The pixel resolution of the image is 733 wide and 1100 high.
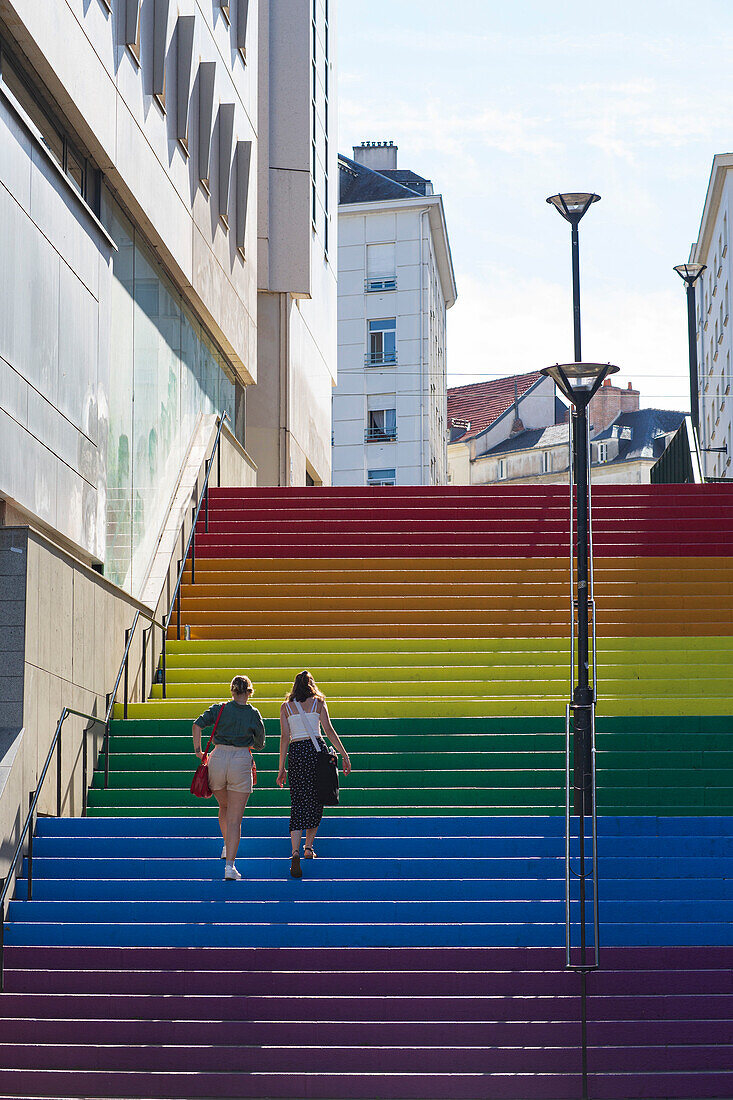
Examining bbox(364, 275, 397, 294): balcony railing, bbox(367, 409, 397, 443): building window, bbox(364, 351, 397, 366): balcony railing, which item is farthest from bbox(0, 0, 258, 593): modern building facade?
bbox(364, 275, 397, 294): balcony railing

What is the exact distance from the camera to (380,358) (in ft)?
211

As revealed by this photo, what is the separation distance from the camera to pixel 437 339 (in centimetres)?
6938

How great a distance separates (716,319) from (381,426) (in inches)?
538

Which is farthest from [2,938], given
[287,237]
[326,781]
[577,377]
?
[287,237]

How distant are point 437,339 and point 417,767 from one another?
57257 mm

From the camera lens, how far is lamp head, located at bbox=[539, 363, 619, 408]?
1134 centimetres

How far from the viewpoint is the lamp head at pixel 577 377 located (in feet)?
37.2

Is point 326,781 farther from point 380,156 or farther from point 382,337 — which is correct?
point 380,156

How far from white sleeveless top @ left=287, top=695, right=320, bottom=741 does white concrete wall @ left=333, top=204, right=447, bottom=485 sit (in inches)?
2014

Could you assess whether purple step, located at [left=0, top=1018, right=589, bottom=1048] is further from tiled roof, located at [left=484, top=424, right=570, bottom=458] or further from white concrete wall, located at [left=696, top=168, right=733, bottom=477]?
tiled roof, located at [left=484, top=424, right=570, bottom=458]

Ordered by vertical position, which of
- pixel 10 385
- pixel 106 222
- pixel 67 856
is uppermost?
pixel 106 222

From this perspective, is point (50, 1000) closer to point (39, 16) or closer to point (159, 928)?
point (159, 928)

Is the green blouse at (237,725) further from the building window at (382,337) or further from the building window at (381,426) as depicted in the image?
the building window at (382,337)

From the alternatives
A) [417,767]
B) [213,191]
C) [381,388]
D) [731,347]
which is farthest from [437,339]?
[417,767]
